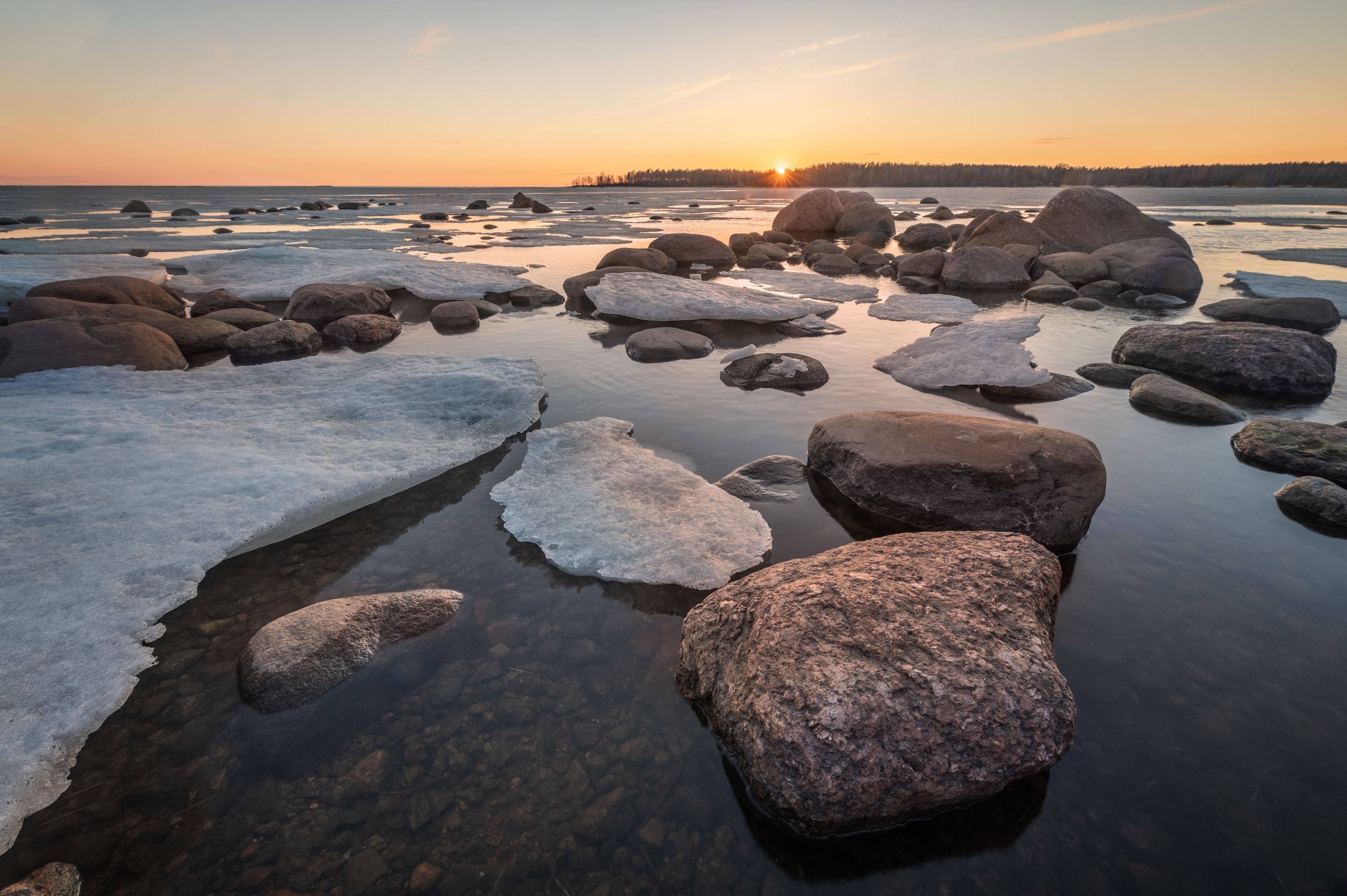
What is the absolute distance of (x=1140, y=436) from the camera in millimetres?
5445

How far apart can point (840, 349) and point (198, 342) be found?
→ 8897mm

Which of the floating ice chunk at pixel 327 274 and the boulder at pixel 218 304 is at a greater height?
the floating ice chunk at pixel 327 274

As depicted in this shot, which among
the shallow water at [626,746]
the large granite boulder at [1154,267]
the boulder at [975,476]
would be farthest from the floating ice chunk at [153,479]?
the large granite boulder at [1154,267]

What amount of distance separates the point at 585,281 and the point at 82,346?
7.57 m

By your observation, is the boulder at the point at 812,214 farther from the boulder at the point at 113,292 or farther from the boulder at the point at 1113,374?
the boulder at the point at 113,292

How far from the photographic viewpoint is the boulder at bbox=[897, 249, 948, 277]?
14.6m

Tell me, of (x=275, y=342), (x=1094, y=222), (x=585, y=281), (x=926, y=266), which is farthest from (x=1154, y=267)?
(x=275, y=342)

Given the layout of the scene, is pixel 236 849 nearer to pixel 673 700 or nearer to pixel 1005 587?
pixel 673 700

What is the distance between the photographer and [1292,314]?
30.3ft

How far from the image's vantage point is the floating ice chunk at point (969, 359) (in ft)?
21.3

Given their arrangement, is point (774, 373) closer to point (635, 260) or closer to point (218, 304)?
point (635, 260)

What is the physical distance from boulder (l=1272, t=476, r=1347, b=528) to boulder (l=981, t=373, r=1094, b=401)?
7.47ft

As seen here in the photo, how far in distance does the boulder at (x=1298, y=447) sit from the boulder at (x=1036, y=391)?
1589mm

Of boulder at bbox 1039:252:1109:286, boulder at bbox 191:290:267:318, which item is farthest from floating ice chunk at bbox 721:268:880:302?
boulder at bbox 191:290:267:318
